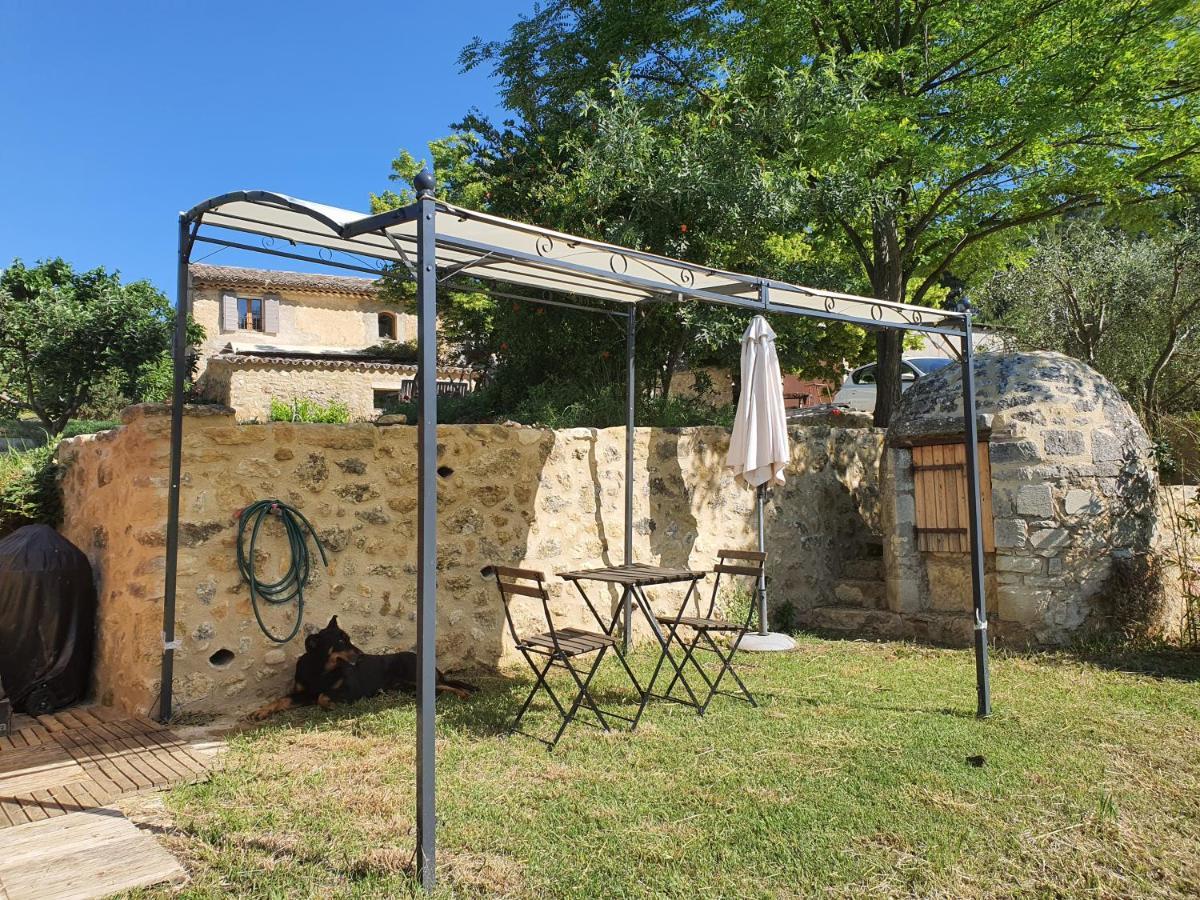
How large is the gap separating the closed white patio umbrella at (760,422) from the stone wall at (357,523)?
2.31ft

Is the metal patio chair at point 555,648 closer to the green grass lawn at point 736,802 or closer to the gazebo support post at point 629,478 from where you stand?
the green grass lawn at point 736,802

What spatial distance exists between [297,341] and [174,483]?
24895 mm

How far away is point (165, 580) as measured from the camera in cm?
472

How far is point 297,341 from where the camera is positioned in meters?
28.0

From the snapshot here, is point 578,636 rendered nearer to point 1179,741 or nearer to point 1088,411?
point 1179,741

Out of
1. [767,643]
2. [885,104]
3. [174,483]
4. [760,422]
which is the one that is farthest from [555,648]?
[885,104]

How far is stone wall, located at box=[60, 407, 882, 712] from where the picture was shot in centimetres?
486

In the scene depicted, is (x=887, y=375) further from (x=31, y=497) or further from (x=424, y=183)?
(x=31, y=497)

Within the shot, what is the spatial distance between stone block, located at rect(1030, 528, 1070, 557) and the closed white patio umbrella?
211 centimetres

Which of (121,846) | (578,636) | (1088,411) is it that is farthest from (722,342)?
(121,846)

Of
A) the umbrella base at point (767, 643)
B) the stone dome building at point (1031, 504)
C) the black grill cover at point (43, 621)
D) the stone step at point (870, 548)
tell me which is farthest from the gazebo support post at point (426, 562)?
the stone step at point (870, 548)

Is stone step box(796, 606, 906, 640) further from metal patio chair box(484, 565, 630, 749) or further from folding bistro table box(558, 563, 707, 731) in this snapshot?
metal patio chair box(484, 565, 630, 749)

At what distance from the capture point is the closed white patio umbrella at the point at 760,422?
669 centimetres

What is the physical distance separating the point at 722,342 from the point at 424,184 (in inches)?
229
